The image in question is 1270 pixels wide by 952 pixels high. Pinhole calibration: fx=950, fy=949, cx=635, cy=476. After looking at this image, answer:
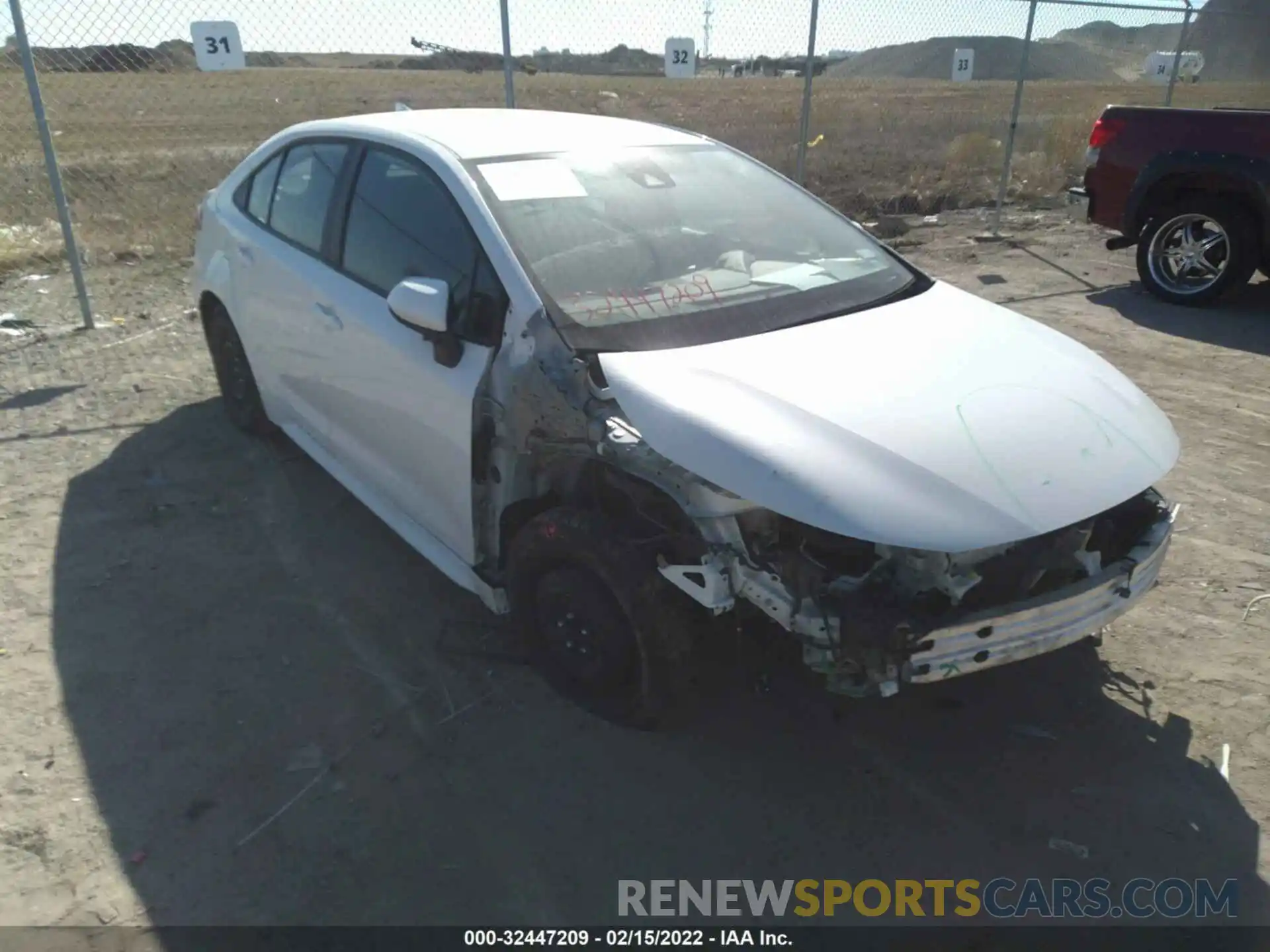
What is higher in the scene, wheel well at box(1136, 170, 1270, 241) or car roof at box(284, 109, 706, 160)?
car roof at box(284, 109, 706, 160)

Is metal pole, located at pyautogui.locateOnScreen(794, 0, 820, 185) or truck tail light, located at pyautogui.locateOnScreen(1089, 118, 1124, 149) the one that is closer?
truck tail light, located at pyautogui.locateOnScreen(1089, 118, 1124, 149)

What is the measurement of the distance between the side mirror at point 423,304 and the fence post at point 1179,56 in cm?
1169

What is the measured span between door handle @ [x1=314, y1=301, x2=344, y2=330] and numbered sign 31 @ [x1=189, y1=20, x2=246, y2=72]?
3911 mm

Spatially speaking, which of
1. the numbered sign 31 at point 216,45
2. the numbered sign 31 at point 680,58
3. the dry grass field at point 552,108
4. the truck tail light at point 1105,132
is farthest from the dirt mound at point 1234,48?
the numbered sign 31 at point 216,45

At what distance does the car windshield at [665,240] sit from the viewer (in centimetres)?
309

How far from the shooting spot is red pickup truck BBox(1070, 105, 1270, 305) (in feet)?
23.6

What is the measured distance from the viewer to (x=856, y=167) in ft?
52.3

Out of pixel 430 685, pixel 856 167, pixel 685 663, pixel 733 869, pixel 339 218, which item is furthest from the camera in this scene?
pixel 856 167

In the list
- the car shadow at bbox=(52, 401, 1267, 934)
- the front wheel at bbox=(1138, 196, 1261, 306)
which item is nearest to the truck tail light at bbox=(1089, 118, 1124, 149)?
the front wheel at bbox=(1138, 196, 1261, 306)

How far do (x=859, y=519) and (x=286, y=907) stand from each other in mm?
1742

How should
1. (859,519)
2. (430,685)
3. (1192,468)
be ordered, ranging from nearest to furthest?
(859,519) < (430,685) < (1192,468)

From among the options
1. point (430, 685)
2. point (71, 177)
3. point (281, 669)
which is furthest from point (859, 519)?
point (71, 177)

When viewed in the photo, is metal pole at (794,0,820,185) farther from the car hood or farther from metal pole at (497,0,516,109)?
the car hood

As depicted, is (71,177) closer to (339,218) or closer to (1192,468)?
(339,218)
